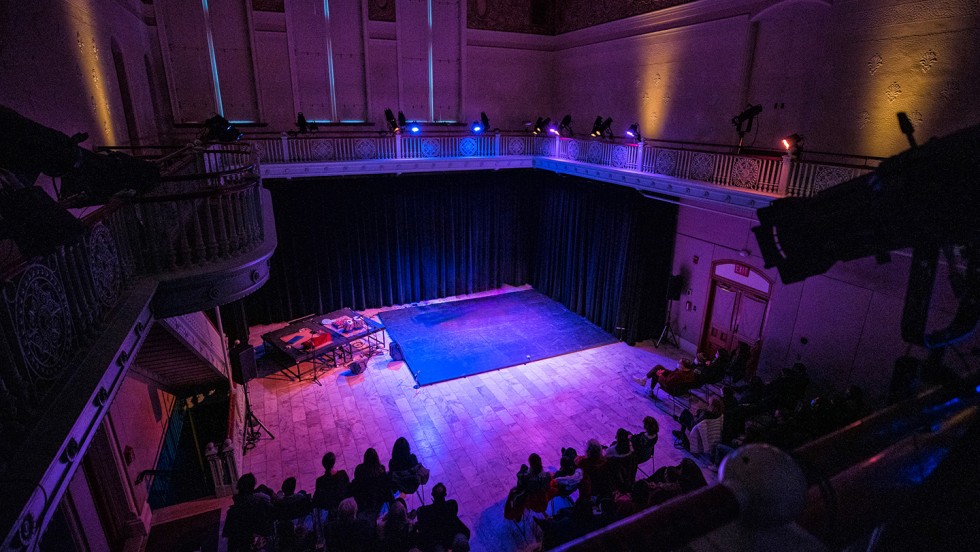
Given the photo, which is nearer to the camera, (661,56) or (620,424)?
(620,424)

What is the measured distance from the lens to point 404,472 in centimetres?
621

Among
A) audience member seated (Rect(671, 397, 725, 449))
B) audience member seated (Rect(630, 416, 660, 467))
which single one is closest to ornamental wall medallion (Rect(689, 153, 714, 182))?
audience member seated (Rect(671, 397, 725, 449))

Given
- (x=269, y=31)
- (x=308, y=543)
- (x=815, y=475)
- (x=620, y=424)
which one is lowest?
(x=620, y=424)

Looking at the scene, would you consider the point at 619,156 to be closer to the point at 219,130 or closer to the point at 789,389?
the point at 789,389

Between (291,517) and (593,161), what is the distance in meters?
9.57

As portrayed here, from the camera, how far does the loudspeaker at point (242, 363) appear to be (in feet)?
30.0

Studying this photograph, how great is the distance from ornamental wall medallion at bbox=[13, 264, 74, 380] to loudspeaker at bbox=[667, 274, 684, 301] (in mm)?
10995

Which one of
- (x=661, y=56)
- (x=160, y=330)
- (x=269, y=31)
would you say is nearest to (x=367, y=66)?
(x=269, y=31)

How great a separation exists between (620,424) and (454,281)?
7798 millimetres

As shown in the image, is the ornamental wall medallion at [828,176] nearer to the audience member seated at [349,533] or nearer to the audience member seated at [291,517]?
the audience member seated at [349,533]

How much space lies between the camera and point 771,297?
973 cm

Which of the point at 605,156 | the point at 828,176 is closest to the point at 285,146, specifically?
the point at 605,156

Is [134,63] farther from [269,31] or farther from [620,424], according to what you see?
[620,424]

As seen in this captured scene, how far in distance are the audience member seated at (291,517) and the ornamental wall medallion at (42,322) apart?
10.7ft
